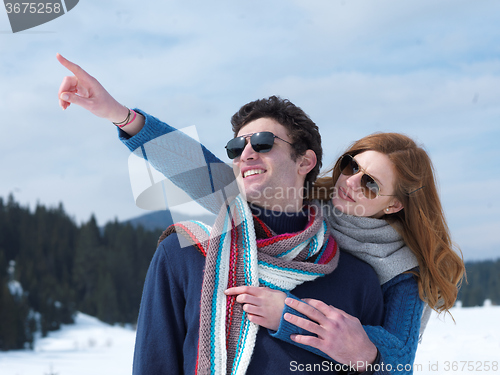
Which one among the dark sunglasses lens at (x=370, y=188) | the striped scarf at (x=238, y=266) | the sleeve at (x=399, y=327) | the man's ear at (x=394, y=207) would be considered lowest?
the sleeve at (x=399, y=327)

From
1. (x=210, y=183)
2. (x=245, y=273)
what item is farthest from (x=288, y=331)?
(x=210, y=183)

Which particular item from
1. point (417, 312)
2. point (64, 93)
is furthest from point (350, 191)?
point (64, 93)

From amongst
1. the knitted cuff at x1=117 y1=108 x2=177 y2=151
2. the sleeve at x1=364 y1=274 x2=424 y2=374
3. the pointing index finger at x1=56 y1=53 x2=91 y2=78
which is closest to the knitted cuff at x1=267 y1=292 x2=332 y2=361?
the sleeve at x1=364 y1=274 x2=424 y2=374

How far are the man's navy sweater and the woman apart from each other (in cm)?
9

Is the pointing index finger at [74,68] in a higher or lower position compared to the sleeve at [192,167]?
higher

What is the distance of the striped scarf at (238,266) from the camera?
1896 millimetres

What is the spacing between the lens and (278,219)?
228 centimetres

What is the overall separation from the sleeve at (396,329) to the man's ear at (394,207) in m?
0.44

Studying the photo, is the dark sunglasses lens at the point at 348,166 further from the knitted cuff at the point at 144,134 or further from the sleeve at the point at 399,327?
the knitted cuff at the point at 144,134

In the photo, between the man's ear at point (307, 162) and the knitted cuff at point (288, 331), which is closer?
the knitted cuff at point (288, 331)

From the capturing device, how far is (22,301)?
2250 centimetres

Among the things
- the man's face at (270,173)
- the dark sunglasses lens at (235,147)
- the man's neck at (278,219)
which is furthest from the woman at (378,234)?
the man's neck at (278,219)

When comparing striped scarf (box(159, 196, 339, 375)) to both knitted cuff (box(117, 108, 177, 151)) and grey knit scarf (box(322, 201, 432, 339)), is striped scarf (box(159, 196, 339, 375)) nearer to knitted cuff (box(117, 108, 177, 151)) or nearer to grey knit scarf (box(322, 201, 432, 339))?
grey knit scarf (box(322, 201, 432, 339))

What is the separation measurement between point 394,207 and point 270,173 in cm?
99
